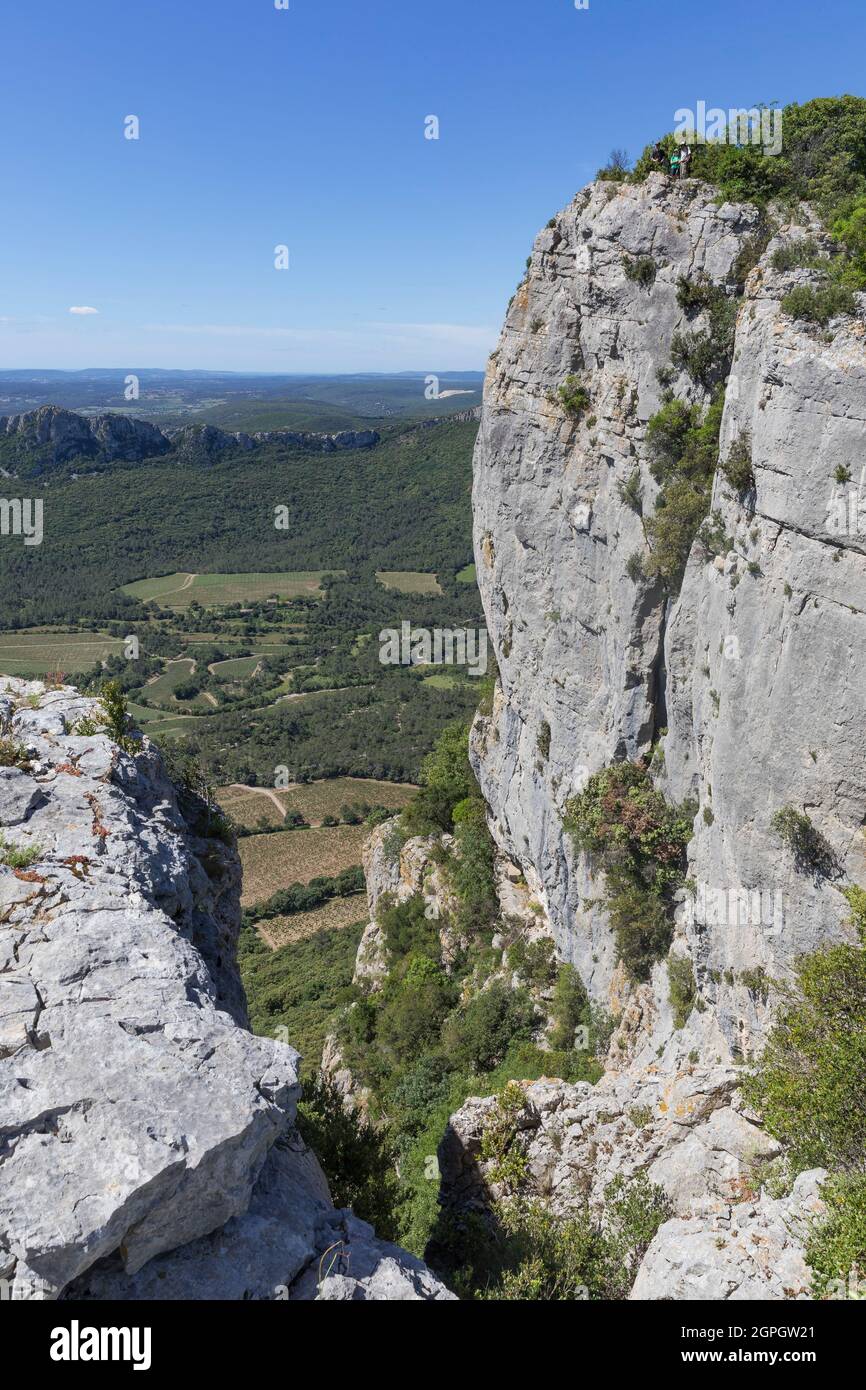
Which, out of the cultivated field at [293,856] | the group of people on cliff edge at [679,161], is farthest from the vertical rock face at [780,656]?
the cultivated field at [293,856]

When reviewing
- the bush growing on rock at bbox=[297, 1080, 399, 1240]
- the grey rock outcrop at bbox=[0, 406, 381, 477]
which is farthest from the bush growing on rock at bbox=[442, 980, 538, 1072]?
the grey rock outcrop at bbox=[0, 406, 381, 477]

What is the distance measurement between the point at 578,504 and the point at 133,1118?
1842 cm

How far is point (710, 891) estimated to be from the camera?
51.8ft

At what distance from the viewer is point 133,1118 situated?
20.9 ft

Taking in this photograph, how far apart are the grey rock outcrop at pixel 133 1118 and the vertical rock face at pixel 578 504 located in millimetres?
13814

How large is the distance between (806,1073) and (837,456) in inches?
368

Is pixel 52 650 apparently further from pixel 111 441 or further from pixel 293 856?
pixel 111 441

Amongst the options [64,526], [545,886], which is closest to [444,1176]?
[545,886]

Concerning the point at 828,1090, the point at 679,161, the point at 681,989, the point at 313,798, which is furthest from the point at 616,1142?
the point at 313,798

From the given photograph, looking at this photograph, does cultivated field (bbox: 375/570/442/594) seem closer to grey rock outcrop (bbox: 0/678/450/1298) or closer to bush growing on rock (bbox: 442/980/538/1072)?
bush growing on rock (bbox: 442/980/538/1072)

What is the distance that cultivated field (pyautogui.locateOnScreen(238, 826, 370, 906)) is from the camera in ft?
188

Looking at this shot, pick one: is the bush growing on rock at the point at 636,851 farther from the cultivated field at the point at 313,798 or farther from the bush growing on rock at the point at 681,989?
the cultivated field at the point at 313,798

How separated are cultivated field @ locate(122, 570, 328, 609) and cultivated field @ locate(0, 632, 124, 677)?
18457 millimetres
